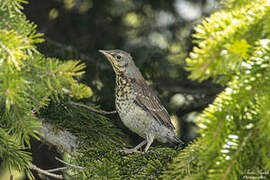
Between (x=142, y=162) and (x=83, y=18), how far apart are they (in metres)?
1.73

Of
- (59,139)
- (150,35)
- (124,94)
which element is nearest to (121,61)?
(124,94)

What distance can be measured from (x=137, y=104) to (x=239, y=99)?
5.40 feet

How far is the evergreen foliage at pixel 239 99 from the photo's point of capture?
3.38 feet

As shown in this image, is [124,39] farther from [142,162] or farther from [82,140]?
[142,162]

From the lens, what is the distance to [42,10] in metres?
3.32

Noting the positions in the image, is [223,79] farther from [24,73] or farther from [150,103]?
[150,103]

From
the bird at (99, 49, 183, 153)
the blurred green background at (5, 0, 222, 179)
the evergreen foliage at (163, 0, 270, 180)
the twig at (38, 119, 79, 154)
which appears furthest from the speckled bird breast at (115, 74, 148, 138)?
the evergreen foliage at (163, 0, 270, 180)

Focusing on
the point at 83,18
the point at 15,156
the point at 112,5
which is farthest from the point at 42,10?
the point at 15,156

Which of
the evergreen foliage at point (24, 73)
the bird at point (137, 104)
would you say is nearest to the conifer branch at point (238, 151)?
the evergreen foliage at point (24, 73)

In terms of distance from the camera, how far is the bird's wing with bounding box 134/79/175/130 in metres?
2.71

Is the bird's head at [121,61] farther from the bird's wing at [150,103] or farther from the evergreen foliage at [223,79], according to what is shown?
the evergreen foliage at [223,79]

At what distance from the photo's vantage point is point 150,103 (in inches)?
108

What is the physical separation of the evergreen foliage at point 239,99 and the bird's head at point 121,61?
1.67 m

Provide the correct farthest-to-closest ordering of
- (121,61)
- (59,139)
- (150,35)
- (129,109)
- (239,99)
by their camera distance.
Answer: (150,35) → (121,61) → (129,109) → (59,139) → (239,99)
